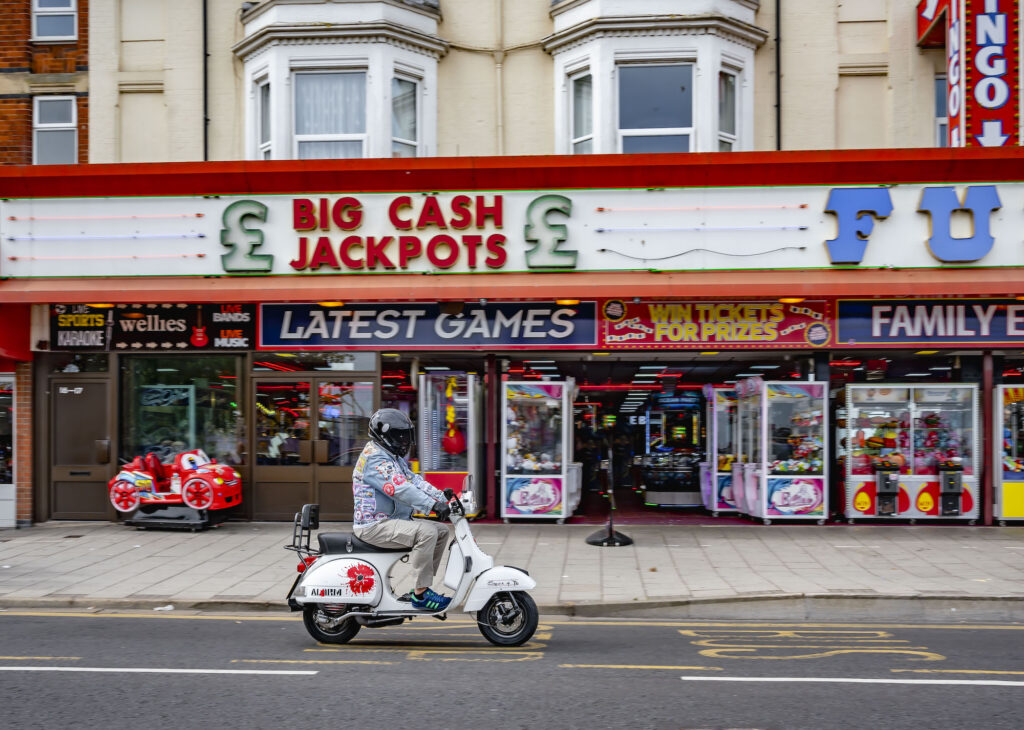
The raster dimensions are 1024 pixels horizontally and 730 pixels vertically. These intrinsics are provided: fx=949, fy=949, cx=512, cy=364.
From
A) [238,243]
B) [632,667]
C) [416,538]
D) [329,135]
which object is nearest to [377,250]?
[238,243]

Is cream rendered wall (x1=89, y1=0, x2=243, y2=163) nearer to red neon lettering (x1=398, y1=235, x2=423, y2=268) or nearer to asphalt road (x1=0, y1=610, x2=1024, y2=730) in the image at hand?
red neon lettering (x1=398, y1=235, x2=423, y2=268)

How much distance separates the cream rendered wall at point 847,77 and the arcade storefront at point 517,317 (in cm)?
170

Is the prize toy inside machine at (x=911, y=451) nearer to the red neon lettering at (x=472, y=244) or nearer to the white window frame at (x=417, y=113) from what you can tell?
the red neon lettering at (x=472, y=244)

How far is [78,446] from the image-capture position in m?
14.8

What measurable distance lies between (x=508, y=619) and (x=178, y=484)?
8177mm

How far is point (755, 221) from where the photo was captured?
13336 mm

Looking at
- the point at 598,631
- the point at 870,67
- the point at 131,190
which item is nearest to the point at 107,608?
the point at 598,631

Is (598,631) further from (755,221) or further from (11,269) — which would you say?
(11,269)

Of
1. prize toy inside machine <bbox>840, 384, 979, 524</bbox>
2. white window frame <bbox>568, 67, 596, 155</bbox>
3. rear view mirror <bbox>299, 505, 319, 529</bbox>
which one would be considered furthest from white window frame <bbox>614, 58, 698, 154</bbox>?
rear view mirror <bbox>299, 505, 319, 529</bbox>

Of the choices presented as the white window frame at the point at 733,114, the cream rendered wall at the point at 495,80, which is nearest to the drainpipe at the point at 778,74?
the white window frame at the point at 733,114

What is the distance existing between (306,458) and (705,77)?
8255 mm

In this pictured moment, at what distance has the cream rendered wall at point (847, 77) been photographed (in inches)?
570

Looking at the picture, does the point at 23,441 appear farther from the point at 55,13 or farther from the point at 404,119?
the point at 404,119

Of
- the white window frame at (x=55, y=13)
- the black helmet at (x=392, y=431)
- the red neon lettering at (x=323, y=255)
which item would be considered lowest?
the black helmet at (x=392, y=431)
